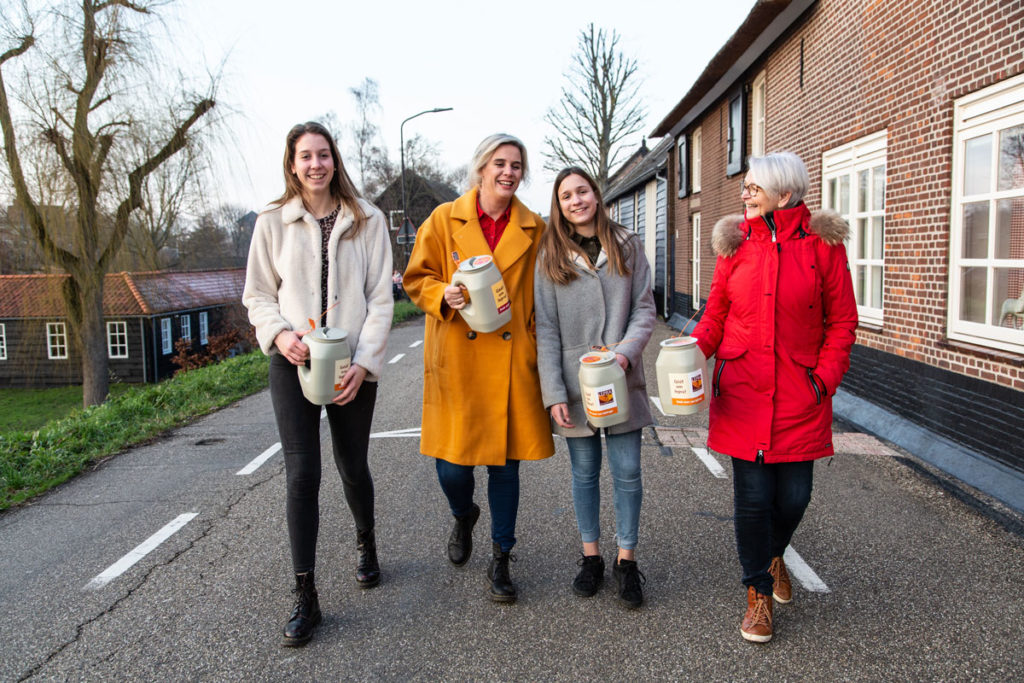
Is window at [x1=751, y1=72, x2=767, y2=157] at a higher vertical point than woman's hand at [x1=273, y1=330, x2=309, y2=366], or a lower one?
higher

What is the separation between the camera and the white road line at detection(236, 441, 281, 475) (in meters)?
5.90

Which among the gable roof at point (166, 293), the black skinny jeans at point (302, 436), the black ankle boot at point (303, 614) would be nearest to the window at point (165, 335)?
the gable roof at point (166, 293)

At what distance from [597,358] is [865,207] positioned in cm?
612

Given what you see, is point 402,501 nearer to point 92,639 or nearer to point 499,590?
point 499,590

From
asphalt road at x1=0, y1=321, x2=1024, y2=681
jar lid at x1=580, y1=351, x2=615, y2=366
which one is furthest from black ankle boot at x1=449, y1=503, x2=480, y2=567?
jar lid at x1=580, y1=351, x2=615, y2=366

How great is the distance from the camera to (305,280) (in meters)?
3.20

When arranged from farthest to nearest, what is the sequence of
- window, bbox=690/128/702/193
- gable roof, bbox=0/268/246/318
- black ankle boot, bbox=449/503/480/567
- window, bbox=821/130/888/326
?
1. gable roof, bbox=0/268/246/318
2. window, bbox=690/128/702/193
3. window, bbox=821/130/888/326
4. black ankle boot, bbox=449/503/480/567

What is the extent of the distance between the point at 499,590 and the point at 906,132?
18.2 ft

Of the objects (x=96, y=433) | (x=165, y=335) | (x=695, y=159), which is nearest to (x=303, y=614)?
(x=96, y=433)

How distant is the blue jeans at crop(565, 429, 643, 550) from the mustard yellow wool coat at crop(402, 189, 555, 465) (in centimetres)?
17

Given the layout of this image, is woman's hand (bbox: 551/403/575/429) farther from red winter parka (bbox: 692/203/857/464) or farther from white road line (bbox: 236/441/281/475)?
white road line (bbox: 236/441/281/475)

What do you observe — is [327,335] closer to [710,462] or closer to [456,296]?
[456,296]

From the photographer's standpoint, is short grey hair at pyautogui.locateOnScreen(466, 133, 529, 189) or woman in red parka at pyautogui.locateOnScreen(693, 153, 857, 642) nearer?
woman in red parka at pyautogui.locateOnScreen(693, 153, 857, 642)

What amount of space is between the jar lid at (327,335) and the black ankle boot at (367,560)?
108 cm
